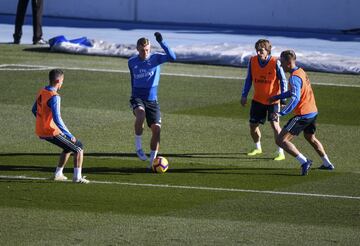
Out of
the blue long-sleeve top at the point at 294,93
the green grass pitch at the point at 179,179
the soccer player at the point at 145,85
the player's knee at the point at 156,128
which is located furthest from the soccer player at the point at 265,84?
the player's knee at the point at 156,128

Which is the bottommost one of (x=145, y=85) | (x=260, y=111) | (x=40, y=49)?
(x=40, y=49)

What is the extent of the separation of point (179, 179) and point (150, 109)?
183 cm

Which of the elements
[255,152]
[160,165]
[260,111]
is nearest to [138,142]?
[160,165]

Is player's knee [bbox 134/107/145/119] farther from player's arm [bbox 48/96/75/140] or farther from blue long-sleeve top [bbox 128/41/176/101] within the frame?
player's arm [bbox 48/96/75/140]

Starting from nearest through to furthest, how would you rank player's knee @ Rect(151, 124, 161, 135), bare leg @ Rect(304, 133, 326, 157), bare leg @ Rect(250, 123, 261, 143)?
bare leg @ Rect(304, 133, 326, 157) → player's knee @ Rect(151, 124, 161, 135) → bare leg @ Rect(250, 123, 261, 143)

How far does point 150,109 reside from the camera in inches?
725

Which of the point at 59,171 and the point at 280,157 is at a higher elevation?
the point at 59,171

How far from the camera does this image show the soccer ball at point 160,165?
687 inches

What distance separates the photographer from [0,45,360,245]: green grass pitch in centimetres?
1360

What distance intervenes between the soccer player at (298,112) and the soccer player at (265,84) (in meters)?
1.06

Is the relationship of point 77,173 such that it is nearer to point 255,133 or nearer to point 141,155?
point 141,155

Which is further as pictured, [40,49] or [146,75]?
[40,49]

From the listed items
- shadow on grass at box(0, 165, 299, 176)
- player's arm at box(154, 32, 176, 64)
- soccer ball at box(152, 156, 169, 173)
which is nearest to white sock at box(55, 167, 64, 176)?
shadow on grass at box(0, 165, 299, 176)

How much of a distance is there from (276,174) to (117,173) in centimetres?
248
